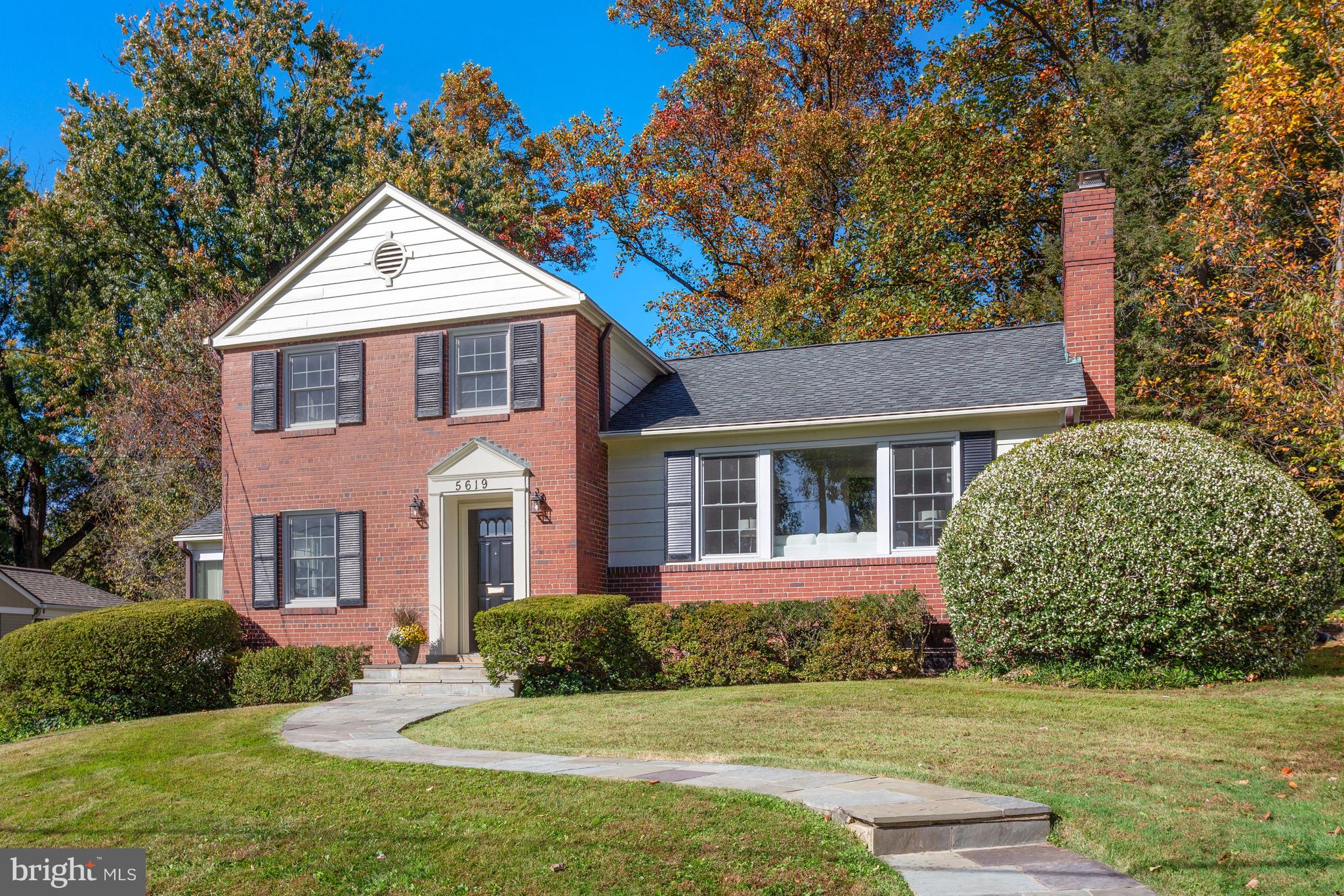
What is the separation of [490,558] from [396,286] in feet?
14.7

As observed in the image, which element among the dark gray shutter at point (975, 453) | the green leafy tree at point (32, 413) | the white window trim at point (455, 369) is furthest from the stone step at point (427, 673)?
the green leafy tree at point (32, 413)

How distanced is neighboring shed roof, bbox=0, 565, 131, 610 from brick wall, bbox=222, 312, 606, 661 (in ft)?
17.0

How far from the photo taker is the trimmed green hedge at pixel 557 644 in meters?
13.5

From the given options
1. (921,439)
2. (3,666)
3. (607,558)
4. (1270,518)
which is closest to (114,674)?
(3,666)

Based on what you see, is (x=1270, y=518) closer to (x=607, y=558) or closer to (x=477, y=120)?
(x=607, y=558)

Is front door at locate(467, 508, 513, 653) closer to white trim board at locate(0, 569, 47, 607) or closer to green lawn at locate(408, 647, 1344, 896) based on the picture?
green lawn at locate(408, 647, 1344, 896)

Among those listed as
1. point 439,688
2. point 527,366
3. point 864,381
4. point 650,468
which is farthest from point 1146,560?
point 439,688

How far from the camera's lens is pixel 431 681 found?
14766mm

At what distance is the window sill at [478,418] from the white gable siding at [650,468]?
1.76m

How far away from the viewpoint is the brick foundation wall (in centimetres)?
1480

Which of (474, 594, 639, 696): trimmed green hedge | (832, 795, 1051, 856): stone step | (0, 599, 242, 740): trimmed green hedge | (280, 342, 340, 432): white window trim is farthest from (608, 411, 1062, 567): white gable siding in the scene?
(832, 795, 1051, 856): stone step

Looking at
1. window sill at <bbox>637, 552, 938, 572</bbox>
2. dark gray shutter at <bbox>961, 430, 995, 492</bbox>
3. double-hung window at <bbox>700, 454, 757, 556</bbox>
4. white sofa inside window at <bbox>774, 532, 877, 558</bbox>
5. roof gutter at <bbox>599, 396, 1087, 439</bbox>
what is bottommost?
window sill at <bbox>637, 552, 938, 572</bbox>

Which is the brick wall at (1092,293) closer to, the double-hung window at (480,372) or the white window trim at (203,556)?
the double-hung window at (480,372)

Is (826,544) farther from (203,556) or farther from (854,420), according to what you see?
(203,556)
